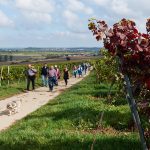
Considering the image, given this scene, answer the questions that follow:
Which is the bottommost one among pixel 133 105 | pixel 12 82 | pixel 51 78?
pixel 12 82

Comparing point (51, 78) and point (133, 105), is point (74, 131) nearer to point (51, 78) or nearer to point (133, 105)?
point (133, 105)

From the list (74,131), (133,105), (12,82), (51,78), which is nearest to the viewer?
(133,105)

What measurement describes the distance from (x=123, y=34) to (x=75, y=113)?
936 centimetres

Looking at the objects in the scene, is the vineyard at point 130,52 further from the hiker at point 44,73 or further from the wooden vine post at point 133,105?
the hiker at point 44,73

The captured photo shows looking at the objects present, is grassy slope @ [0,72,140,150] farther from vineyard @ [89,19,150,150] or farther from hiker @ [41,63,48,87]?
hiker @ [41,63,48,87]

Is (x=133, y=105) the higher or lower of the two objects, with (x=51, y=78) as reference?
higher

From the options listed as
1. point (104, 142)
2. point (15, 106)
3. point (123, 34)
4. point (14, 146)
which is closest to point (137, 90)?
point (123, 34)

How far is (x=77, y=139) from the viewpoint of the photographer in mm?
10805

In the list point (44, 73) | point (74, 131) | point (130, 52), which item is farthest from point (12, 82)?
point (130, 52)

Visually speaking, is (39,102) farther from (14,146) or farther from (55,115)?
(14,146)

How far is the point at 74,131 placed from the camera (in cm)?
1271

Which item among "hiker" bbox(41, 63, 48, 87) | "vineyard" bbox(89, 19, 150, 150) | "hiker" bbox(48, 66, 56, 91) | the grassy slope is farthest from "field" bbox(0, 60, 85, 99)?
"vineyard" bbox(89, 19, 150, 150)

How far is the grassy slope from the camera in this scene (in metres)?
10.4

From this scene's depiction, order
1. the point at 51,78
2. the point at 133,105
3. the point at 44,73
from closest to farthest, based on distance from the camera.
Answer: the point at 133,105 → the point at 51,78 → the point at 44,73
